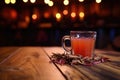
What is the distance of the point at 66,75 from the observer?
0.77 metres

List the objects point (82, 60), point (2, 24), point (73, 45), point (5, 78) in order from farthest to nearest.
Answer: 1. point (2, 24)
2. point (73, 45)
3. point (82, 60)
4. point (5, 78)

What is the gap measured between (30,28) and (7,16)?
27.6 inches

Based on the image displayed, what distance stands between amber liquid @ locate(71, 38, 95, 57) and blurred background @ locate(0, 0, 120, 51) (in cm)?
550

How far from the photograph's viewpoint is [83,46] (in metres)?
1.26

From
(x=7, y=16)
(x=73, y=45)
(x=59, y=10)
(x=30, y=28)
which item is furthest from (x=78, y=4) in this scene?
(x=73, y=45)

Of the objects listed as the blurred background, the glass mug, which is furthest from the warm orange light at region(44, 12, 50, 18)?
the glass mug

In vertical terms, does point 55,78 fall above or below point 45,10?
below

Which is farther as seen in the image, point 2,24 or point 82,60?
point 2,24

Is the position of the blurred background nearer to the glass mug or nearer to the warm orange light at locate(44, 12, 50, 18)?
the warm orange light at locate(44, 12, 50, 18)

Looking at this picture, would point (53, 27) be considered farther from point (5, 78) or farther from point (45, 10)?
point (5, 78)

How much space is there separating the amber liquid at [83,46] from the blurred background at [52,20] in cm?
550

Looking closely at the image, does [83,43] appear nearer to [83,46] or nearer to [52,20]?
[83,46]

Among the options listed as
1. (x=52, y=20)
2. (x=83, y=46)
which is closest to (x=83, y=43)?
(x=83, y=46)

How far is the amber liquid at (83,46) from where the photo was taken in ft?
4.09
